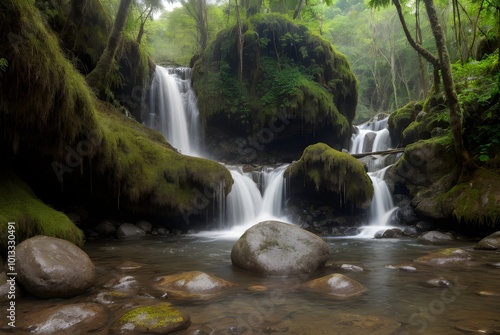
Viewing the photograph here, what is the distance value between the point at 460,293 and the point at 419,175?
7.66m

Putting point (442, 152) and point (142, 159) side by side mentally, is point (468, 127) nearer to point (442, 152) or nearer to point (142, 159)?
point (442, 152)

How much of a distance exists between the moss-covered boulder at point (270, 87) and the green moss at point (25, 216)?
35.8 feet

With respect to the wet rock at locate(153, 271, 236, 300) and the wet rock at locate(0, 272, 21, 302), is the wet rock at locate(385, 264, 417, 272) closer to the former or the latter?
the wet rock at locate(153, 271, 236, 300)

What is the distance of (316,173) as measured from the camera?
10.9 metres

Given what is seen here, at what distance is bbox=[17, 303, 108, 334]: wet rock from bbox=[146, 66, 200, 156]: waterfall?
40.1ft

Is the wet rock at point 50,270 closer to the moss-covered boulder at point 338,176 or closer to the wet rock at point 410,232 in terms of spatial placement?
the moss-covered boulder at point 338,176

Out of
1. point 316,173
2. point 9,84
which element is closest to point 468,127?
point 316,173

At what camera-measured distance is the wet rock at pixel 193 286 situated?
12.9 feet

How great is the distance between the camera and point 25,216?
5305 millimetres

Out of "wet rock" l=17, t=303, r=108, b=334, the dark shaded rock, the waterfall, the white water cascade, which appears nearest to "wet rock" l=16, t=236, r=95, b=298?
"wet rock" l=17, t=303, r=108, b=334

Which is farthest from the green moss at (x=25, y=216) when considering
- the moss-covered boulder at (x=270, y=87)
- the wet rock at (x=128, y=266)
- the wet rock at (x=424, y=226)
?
the moss-covered boulder at (x=270, y=87)

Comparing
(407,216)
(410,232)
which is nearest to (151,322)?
(410,232)

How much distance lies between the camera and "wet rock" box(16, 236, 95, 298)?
368cm

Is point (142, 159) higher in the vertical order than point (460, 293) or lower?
higher
